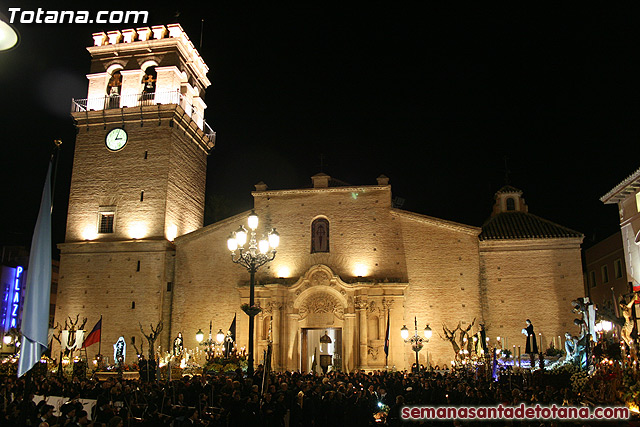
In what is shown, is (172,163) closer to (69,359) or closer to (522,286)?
(69,359)

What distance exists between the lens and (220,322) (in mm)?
33031

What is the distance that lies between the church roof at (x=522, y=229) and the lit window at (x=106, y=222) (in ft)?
69.6

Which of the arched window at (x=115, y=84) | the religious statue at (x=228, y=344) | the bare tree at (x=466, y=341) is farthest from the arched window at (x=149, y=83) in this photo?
the bare tree at (x=466, y=341)

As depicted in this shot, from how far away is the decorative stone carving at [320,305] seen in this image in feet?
105

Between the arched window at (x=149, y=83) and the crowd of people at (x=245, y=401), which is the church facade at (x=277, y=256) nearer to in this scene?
the arched window at (x=149, y=83)

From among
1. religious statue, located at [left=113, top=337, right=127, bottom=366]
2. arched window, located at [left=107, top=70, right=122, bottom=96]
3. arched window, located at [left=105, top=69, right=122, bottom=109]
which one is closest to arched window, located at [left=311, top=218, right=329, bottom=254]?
religious statue, located at [left=113, top=337, right=127, bottom=366]

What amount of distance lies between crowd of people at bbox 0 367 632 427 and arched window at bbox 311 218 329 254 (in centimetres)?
1433

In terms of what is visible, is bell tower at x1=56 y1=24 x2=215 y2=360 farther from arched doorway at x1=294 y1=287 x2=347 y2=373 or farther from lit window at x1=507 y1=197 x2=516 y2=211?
lit window at x1=507 y1=197 x2=516 y2=211

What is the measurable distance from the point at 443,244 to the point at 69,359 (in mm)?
20549

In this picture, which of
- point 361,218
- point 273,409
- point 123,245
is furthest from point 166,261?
point 273,409

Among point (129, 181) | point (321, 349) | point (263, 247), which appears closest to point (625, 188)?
point (321, 349)

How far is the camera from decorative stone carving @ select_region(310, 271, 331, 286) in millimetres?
31688

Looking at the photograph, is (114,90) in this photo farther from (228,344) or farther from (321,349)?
(321,349)

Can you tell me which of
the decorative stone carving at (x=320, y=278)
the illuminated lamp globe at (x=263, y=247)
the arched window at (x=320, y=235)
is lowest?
the illuminated lamp globe at (x=263, y=247)
